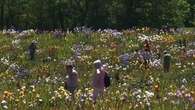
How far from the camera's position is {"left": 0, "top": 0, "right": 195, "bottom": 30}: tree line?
76.6 m

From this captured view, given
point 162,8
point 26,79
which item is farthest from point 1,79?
point 162,8

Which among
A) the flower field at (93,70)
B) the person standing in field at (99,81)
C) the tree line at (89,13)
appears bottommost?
the tree line at (89,13)

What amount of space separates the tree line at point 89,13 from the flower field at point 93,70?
33.7m

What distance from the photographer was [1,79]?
29375 mm

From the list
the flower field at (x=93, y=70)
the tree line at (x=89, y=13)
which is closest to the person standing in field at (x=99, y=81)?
the flower field at (x=93, y=70)

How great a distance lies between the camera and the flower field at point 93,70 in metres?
18.6

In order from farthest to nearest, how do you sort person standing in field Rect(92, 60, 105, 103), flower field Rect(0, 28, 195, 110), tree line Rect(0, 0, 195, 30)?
tree line Rect(0, 0, 195, 30) → person standing in field Rect(92, 60, 105, 103) → flower field Rect(0, 28, 195, 110)

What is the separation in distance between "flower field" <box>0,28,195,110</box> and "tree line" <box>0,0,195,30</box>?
111 ft

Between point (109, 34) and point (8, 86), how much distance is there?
14527 millimetres

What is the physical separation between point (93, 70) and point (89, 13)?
156 feet

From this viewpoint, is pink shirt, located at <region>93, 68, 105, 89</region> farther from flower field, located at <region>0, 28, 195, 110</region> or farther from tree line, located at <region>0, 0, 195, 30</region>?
tree line, located at <region>0, 0, 195, 30</region>

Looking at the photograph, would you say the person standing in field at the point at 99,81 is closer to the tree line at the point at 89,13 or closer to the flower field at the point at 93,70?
the flower field at the point at 93,70

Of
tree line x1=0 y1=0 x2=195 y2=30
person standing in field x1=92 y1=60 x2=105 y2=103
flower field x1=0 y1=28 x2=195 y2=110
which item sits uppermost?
person standing in field x1=92 y1=60 x2=105 y2=103

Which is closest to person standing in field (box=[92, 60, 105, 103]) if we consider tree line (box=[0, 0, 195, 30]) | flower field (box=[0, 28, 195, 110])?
flower field (box=[0, 28, 195, 110])
